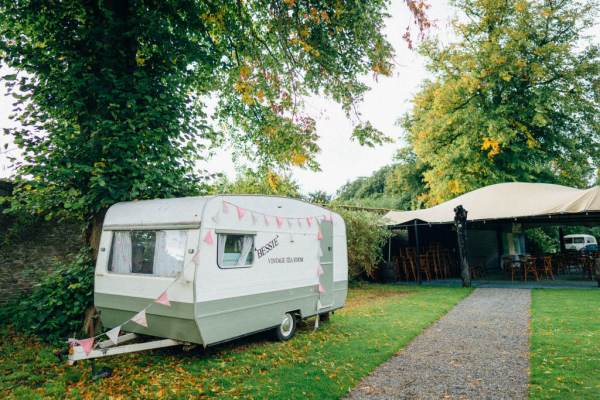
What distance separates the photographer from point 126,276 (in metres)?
5.65

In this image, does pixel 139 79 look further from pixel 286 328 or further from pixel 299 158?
pixel 286 328

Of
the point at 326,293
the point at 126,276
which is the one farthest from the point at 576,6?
the point at 126,276

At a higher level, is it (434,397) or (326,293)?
(326,293)

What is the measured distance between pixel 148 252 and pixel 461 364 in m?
4.59

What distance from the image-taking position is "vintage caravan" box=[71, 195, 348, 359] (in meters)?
5.02

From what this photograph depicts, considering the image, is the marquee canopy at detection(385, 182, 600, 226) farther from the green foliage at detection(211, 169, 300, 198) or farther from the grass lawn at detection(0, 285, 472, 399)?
the grass lawn at detection(0, 285, 472, 399)

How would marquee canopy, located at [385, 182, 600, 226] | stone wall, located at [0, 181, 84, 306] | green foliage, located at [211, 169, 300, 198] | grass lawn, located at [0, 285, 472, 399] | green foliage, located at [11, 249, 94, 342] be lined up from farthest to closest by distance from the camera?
marquee canopy, located at [385, 182, 600, 226] → green foliage, located at [211, 169, 300, 198] → stone wall, located at [0, 181, 84, 306] → green foliage, located at [11, 249, 94, 342] → grass lawn, located at [0, 285, 472, 399]

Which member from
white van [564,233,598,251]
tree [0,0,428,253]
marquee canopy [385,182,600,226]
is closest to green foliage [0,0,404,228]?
tree [0,0,428,253]

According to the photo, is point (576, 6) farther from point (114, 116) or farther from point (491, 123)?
point (114, 116)

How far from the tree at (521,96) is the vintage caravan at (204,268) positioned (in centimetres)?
1485

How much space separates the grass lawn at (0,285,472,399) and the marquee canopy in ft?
26.7

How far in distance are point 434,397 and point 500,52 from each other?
18593 millimetres

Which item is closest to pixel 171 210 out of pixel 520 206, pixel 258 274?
pixel 258 274

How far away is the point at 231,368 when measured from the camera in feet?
17.5
